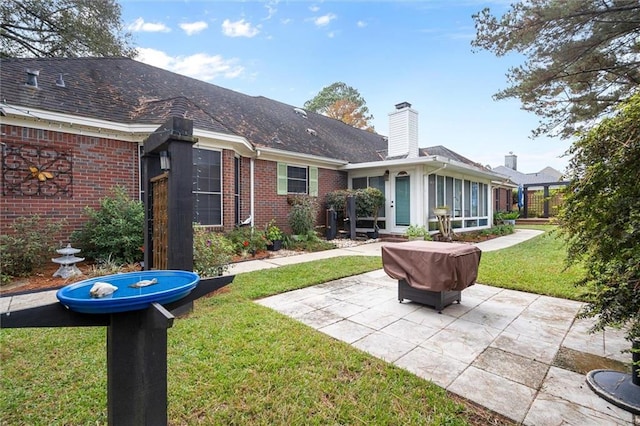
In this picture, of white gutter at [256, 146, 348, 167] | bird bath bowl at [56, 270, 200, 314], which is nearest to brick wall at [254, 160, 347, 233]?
white gutter at [256, 146, 348, 167]

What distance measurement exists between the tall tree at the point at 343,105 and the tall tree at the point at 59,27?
1694 cm

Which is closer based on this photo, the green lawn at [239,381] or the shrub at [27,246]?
the green lawn at [239,381]

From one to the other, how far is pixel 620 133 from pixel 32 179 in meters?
8.28

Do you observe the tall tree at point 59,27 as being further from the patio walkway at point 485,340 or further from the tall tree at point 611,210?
the tall tree at point 611,210

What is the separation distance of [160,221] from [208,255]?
105 centimetres

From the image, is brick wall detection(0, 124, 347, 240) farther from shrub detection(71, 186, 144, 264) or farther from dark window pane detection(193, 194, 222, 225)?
shrub detection(71, 186, 144, 264)

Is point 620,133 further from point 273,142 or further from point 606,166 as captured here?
point 273,142

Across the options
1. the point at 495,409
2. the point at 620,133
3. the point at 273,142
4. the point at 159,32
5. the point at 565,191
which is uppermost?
the point at 159,32

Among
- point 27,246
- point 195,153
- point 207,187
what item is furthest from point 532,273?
point 27,246

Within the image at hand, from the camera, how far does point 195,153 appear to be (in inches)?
277

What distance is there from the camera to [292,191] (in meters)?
10.2

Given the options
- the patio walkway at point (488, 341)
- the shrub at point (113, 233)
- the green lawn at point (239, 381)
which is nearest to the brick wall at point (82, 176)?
the shrub at point (113, 233)

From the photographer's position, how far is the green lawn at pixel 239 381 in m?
1.91

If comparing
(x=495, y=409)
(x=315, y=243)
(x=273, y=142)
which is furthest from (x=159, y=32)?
(x=495, y=409)
